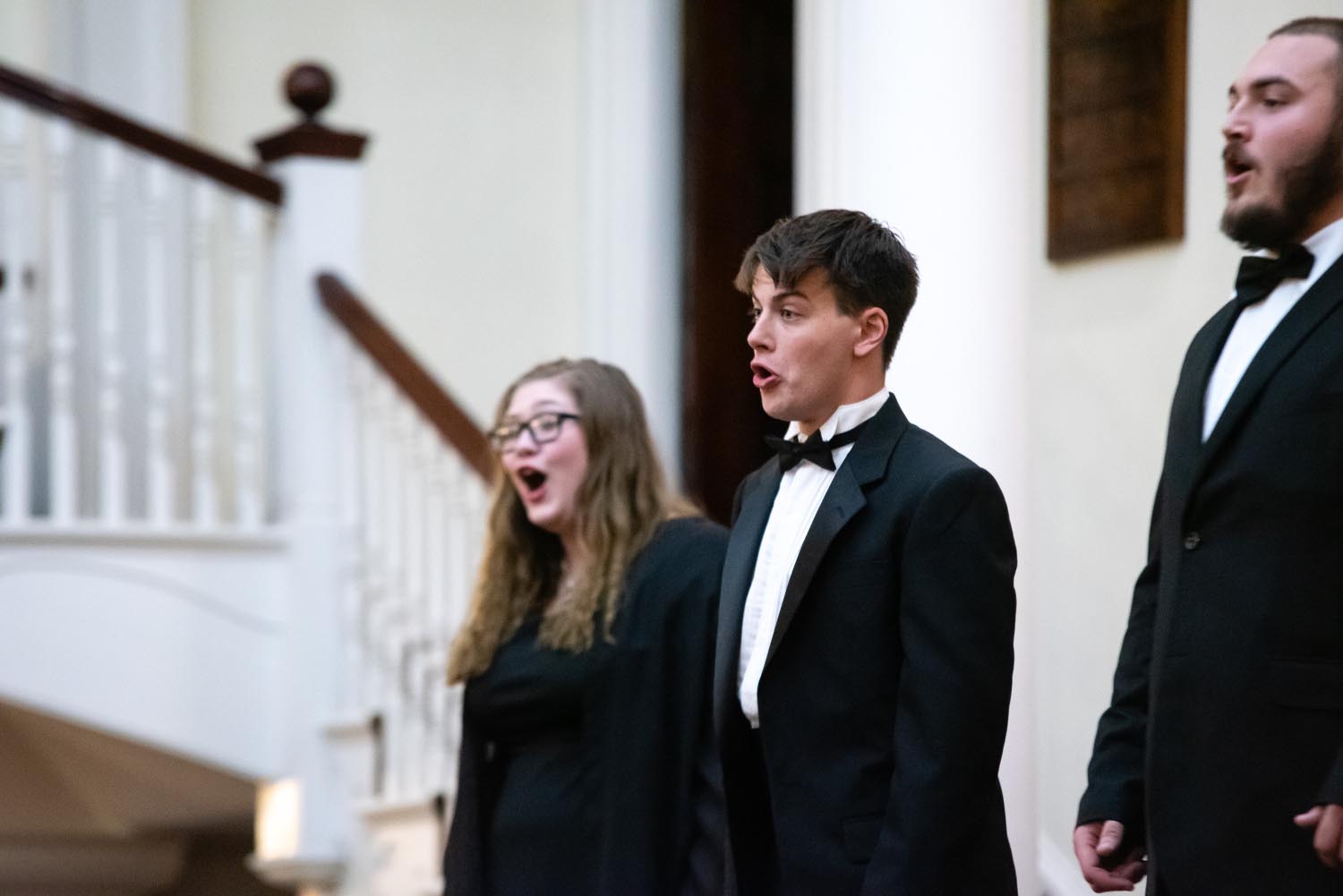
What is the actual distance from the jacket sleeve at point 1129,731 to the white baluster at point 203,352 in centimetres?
314

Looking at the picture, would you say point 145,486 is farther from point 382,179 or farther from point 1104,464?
point 1104,464

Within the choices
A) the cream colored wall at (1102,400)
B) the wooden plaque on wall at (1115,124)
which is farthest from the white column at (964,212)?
the wooden plaque on wall at (1115,124)

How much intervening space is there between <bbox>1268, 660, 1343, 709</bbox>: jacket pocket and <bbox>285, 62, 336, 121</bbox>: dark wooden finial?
141 inches

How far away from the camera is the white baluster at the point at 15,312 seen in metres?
4.64

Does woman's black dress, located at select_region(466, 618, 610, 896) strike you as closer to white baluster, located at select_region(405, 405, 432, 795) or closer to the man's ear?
the man's ear

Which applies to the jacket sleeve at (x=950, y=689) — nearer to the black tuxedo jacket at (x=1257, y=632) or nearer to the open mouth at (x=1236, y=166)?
the black tuxedo jacket at (x=1257, y=632)

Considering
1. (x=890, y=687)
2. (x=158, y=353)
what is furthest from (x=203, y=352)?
(x=890, y=687)

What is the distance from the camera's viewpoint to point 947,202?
3.13 metres

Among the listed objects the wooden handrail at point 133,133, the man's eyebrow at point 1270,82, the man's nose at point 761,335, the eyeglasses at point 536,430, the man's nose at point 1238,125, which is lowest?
the eyeglasses at point 536,430

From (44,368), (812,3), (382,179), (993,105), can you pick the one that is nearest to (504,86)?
(382,179)

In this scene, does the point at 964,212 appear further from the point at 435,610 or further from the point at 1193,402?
the point at 435,610

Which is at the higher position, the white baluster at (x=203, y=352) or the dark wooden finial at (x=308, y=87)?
the dark wooden finial at (x=308, y=87)

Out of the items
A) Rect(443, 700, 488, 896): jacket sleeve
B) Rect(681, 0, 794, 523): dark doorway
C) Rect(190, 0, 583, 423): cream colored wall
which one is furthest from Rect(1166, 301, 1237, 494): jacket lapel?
Rect(190, 0, 583, 423): cream colored wall

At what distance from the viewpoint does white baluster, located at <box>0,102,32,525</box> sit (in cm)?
464
